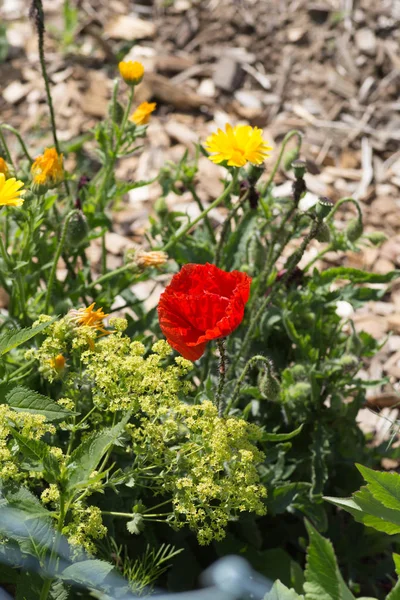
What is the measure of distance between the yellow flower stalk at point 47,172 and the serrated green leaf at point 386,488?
1.09 m

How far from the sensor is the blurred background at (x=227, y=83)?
3.81 meters

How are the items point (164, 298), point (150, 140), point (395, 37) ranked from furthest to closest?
point (395, 37) → point (150, 140) → point (164, 298)

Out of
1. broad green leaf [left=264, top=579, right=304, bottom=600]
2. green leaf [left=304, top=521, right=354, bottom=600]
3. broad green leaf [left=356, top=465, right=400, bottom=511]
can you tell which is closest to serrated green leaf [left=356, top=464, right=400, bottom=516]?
broad green leaf [left=356, top=465, right=400, bottom=511]

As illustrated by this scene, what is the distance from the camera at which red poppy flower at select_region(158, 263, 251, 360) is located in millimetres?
1645

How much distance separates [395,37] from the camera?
438 cm

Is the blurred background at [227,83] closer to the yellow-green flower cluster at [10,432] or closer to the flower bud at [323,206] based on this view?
the flower bud at [323,206]

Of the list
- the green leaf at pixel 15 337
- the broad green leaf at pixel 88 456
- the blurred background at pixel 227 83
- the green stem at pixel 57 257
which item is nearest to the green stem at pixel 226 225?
the green stem at pixel 57 257

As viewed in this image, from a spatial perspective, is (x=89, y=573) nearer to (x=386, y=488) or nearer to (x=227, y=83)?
(x=386, y=488)

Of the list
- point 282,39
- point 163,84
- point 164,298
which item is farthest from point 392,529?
point 282,39

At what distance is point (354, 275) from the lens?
2.46 meters

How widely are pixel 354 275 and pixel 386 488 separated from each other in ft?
3.18

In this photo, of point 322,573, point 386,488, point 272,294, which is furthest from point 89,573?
point 272,294

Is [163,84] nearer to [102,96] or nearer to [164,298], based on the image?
[102,96]

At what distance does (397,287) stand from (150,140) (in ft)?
4.71
